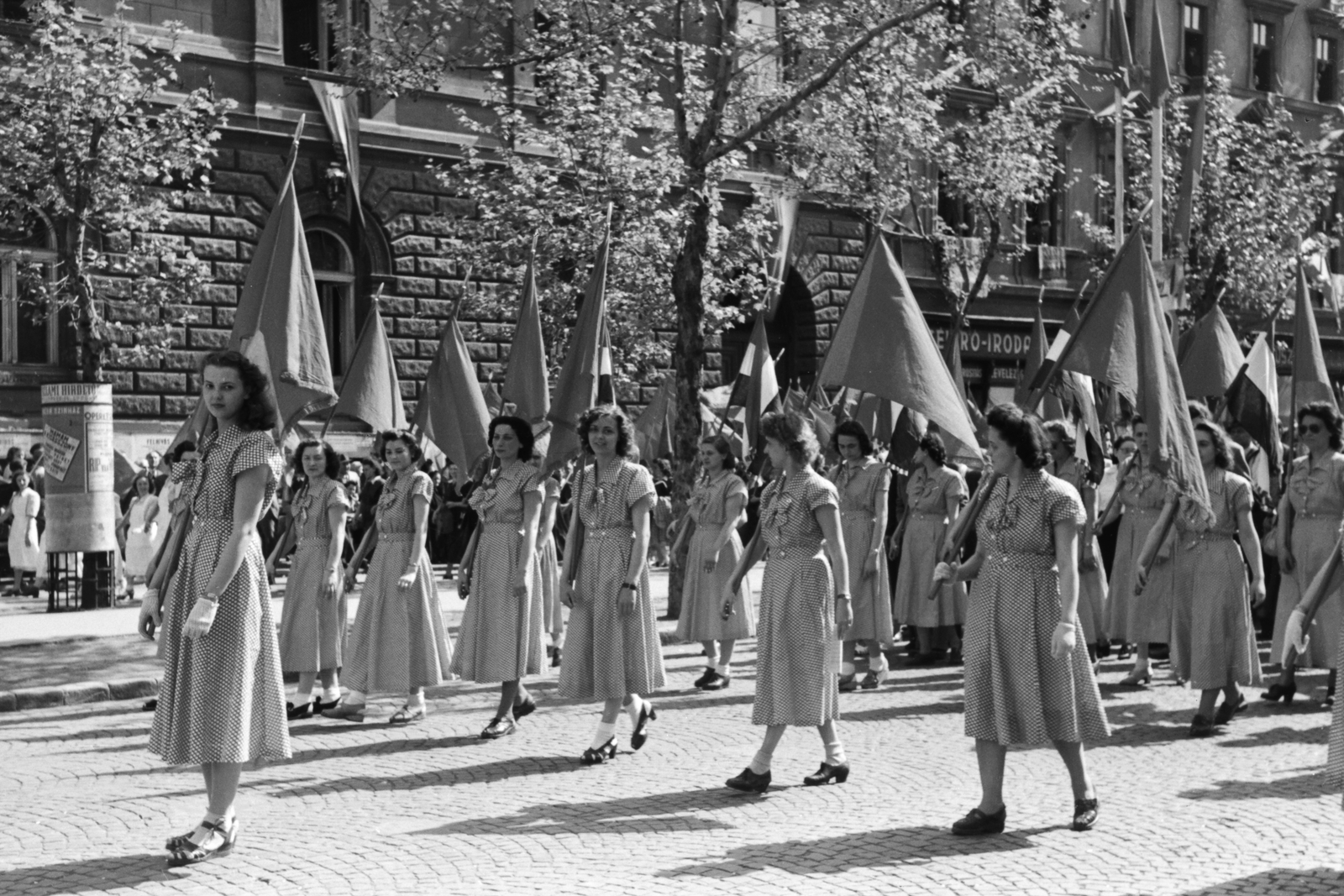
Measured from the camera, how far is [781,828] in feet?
23.7

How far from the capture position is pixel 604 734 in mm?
9102

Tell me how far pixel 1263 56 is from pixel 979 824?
38323 mm

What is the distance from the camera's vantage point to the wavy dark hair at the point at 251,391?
261 inches

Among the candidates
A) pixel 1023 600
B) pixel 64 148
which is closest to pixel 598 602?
pixel 1023 600

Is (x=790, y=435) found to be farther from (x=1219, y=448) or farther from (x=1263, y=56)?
(x=1263, y=56)

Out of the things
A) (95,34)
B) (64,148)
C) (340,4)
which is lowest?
(64,148)

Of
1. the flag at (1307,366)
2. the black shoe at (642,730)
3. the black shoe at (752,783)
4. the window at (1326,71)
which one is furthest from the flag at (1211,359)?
the window at (1326,71)

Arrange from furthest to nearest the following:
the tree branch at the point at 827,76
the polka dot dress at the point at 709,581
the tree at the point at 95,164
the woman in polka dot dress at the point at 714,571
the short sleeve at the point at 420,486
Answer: the tree at the point at 95,164, the tree branch at the point at 827,76, the polka dot dress at the point at 709,581, the woman in polka dot dress at the point at 714,571, the short sleeve at the point at 420,486

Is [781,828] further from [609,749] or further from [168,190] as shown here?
[168,190]

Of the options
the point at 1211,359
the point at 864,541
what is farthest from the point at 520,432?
the point at 1211,359

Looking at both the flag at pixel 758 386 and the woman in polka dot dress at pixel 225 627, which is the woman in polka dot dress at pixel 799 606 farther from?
the flag at pixel 758 386

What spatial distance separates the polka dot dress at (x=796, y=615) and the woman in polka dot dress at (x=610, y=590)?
37.2 inches

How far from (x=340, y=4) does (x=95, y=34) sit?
623cm

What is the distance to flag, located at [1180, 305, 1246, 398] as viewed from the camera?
16.0 metres
